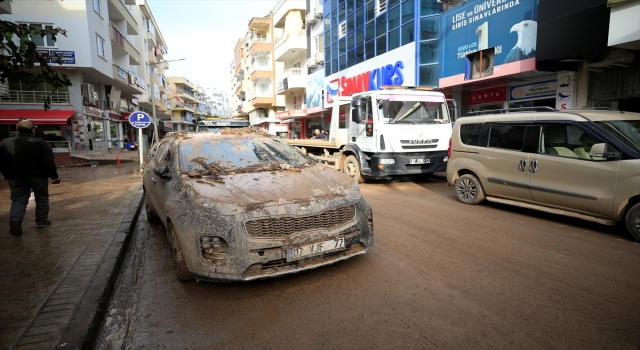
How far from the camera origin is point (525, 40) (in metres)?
11.8

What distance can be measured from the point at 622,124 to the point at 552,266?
119 inches

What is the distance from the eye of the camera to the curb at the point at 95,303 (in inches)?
108

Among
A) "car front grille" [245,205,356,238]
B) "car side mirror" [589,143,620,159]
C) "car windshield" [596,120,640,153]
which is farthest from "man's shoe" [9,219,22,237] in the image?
"car windshield" [596,120,640,153]

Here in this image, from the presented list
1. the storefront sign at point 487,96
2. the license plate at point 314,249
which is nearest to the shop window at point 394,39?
the storefront sign at point 487,96

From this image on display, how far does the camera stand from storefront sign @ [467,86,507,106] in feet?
46.1

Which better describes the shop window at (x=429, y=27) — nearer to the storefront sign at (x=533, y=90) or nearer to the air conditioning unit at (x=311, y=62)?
the storefront sign at (x=533, y=90)

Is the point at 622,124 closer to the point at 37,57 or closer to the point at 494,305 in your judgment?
the point at 494,305

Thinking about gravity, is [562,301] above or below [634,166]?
below

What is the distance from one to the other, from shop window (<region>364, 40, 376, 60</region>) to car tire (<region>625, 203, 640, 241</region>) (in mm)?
17975

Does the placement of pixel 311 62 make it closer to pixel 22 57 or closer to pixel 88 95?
pixel 88 95

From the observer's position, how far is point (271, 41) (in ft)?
142

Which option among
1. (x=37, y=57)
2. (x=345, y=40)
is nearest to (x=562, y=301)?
(x=37, y=57)

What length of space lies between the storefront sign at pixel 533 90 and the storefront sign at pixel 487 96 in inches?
14.5

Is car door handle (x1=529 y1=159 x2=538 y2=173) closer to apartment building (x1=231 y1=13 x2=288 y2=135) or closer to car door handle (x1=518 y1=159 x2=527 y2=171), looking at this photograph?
car door handle (x1=518 y1=159 x2=527 y2=171)
